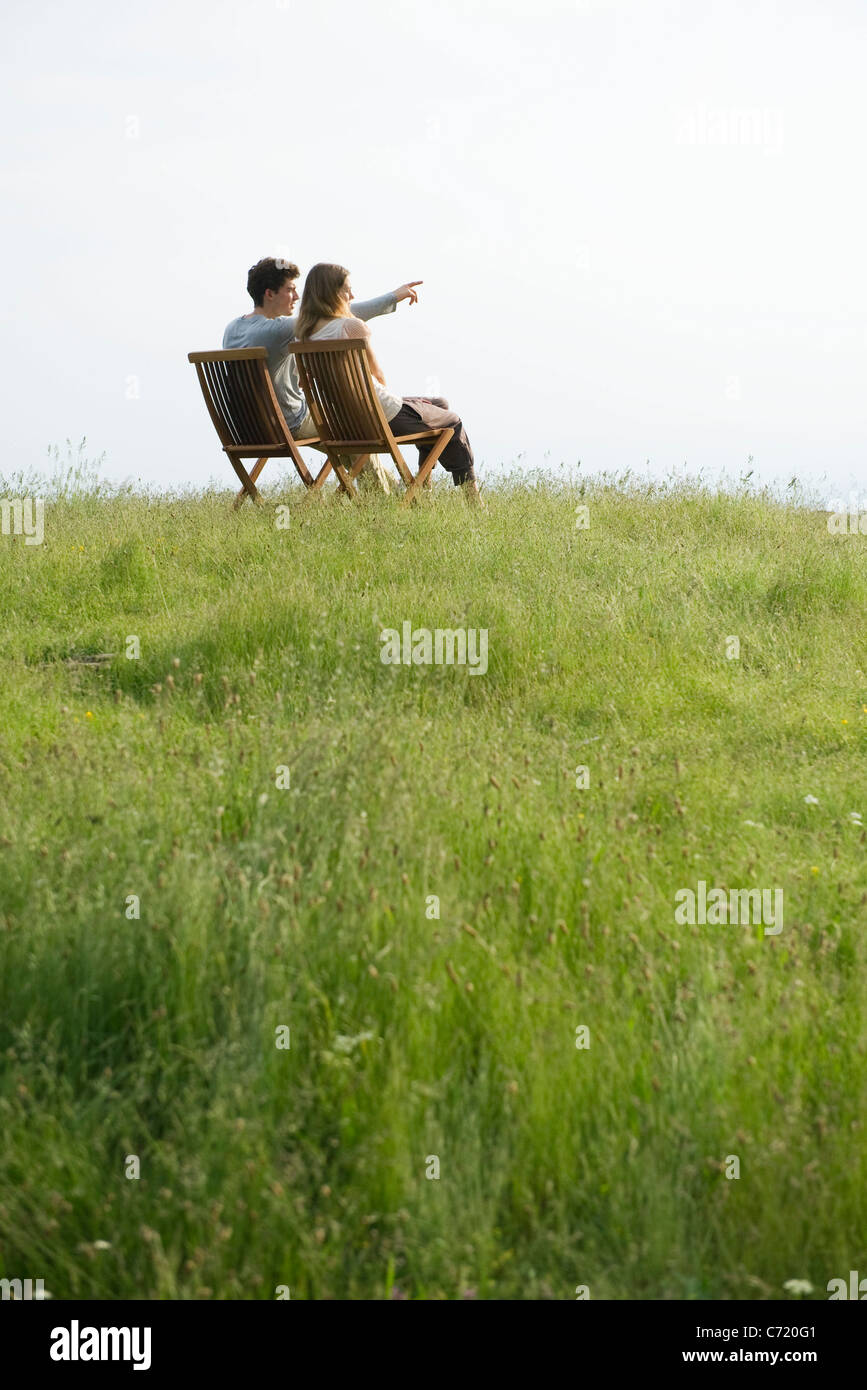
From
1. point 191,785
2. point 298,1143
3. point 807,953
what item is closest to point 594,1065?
point 298,1143

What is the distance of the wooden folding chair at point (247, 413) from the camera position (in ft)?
29.0

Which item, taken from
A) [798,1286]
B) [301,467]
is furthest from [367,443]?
[798,1286]

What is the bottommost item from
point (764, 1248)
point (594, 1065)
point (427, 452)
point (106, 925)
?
point (764, 1248)

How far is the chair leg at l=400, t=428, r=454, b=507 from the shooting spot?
8695mm

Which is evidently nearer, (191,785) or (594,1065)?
(594,1065)

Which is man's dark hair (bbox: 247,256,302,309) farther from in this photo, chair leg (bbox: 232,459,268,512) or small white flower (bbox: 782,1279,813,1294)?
small white flower (bbox: 782,1279,813,1294)

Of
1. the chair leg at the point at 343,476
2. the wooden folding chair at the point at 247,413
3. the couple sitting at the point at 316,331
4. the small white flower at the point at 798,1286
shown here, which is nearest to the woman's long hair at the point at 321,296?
the couple sitting at the point at 316,331

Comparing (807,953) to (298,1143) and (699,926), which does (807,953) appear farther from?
(298,1143)

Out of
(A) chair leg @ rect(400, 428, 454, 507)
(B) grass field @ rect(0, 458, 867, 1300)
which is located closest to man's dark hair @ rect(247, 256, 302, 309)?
(A) chair leg @ rect(400, 428, 454, 507)

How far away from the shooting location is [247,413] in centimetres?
914

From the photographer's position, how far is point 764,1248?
2240 mm
